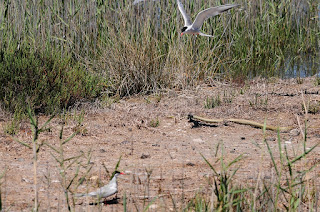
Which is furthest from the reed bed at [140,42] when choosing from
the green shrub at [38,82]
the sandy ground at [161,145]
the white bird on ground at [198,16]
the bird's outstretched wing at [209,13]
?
the bird's outstretched wing at [209,13]

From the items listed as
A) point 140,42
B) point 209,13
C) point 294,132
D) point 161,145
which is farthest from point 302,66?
point 161,145

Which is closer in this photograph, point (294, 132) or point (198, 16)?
point (294, 132)

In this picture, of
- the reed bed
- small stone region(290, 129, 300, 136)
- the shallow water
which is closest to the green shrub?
the reed bed

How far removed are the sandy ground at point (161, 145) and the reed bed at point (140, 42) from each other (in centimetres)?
30

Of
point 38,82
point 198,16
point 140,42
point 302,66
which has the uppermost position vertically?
point 198,16

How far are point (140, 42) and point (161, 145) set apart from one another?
2.61 metres

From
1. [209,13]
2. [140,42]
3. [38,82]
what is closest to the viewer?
[38,82]

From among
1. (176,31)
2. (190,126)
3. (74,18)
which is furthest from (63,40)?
(190,126)

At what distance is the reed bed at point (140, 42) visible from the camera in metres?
5.71

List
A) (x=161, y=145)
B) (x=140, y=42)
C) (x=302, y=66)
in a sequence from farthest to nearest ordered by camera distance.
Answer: (x=302, y=66) < (x=140, y=42) < (x=161, y=145)

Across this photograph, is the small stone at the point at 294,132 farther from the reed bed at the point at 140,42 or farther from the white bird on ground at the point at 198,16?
the reed bed at the point at 140,42

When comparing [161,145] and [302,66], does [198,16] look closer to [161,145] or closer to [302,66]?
[161,145]

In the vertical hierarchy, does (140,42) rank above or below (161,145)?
above

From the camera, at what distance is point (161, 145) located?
12.5 feet
